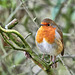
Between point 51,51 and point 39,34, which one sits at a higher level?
point 39,34

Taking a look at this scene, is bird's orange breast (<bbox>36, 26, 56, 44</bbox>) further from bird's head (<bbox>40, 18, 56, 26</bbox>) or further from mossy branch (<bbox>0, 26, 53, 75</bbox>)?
mossy branch (<bbox>0, 26, 53, 75</bbox>)

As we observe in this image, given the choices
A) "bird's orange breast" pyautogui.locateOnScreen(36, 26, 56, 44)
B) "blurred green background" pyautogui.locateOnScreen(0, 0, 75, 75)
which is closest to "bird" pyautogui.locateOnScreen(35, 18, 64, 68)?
"bird's orange breast" pyautogui.locateOnScreen(36, 26, 56, 44)

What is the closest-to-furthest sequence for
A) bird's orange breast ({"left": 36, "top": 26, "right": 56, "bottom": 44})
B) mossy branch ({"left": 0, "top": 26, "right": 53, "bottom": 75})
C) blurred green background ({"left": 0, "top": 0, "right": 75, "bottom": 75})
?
mossy branch ({"left": 0, "top": 26, "right": 53, "bottom": 75}) → bird's orange breast ({"left": 36, "top": 26, "right": 56, "bottom": 44}) → blurred green background ({"left": 0, "top": 0, "right": 75, "bottom": 75})

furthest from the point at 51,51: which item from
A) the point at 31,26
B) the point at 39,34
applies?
the point at 31,26

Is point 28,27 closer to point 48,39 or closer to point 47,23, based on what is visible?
point 47,23

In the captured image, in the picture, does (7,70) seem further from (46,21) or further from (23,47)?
(23,47)

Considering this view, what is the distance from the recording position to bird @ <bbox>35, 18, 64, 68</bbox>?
2.33 meters

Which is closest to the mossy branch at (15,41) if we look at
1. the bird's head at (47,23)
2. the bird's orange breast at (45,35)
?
the bird's orange breast at (45,35)

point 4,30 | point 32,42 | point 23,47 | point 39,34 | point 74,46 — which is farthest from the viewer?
point 74,46

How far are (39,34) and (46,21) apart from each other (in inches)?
8.4

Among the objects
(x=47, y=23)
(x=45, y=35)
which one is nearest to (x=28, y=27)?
(x=47, y=23)

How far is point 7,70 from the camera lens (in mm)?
3160

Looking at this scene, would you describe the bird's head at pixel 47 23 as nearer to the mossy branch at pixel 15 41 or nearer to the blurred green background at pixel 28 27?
the blurred green background at pixel 28 27

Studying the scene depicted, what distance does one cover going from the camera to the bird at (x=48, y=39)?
2330 millimetres
